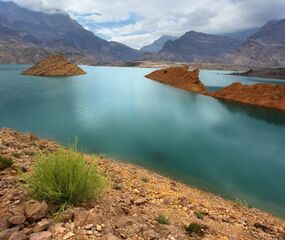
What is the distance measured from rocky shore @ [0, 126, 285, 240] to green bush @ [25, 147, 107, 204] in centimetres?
32

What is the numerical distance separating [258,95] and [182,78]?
38.1 metres

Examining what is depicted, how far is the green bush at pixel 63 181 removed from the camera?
26.0ft

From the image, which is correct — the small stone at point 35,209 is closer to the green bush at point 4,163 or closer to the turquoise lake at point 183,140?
the green bush at point 4,163

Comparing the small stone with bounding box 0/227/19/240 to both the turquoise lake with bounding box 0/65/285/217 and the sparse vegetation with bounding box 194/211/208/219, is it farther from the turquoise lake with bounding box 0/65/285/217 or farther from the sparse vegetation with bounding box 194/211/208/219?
the turquoise lake with bounding box 0/65/285/217

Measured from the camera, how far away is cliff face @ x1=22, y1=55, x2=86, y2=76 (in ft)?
418

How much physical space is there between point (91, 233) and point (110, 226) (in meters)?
0.63

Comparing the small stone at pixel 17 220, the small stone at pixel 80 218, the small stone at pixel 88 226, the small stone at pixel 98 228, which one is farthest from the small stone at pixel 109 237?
the small stone at pixel 17 220

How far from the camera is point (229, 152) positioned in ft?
95.9

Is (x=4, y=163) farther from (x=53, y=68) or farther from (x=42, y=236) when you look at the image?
(x=53, y=68)

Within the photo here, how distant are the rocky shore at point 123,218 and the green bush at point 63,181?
318mm

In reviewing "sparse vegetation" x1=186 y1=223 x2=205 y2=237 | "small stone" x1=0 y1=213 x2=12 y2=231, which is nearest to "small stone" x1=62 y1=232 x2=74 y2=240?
"small stone" x1=0 y1=213 x2=12 y2=231

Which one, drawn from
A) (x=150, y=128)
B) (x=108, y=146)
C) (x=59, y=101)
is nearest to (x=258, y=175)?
(x=108, y=146)

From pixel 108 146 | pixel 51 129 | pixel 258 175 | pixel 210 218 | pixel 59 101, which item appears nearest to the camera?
pixel 210 218

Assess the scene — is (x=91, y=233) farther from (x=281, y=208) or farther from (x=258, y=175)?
(x=258, y=175)
